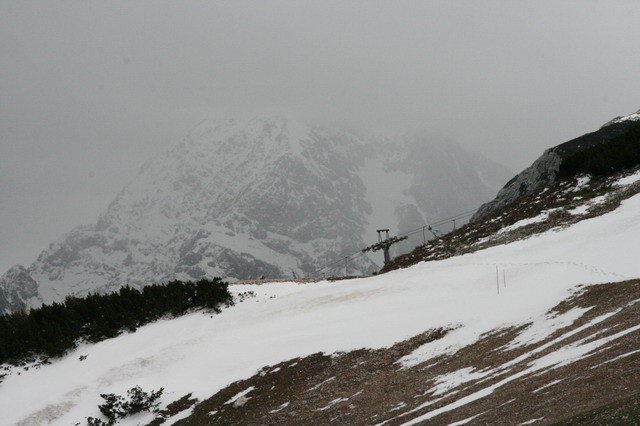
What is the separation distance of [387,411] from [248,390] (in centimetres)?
1041

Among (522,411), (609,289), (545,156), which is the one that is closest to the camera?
(522,411)

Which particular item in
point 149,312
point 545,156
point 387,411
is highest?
point 545,156

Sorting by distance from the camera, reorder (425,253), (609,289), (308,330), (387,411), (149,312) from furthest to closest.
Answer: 1. (425,253)
2. (149,312)
3. (308,330)
4. (609,289)
5. (387,411)

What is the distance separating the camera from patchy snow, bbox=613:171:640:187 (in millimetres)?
39500

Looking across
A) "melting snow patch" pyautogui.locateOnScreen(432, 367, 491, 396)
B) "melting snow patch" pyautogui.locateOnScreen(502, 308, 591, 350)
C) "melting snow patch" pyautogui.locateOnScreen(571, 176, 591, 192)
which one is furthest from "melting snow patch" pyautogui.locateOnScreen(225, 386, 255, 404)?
"melting snow patch" pyautogui.locateOnScreen(571, 176, 591, 192)

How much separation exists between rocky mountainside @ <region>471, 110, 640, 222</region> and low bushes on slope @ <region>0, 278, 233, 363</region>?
28756 mm

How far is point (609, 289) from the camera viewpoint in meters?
24.5

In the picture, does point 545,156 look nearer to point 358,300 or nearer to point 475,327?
point 358,300

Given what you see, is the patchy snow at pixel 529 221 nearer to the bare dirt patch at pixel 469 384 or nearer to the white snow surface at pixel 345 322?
the white snow surface at pixel 345 322

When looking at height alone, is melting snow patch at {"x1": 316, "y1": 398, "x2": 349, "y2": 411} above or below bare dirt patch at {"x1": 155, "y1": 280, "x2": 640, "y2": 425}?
below

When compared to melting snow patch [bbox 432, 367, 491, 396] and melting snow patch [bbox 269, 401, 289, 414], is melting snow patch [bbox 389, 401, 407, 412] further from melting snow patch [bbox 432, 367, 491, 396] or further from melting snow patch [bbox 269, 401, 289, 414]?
melting snow patch [bbox 269, 401, 289, 414]

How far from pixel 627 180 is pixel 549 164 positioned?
43.0 feet

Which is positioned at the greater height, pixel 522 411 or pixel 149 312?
pixel 149 312

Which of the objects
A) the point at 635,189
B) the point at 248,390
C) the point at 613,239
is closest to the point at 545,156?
the point at 635,189
